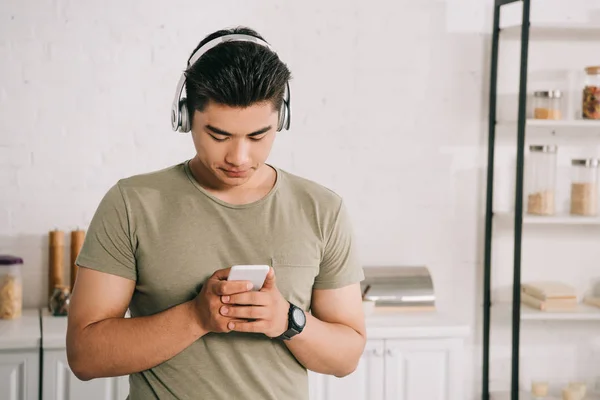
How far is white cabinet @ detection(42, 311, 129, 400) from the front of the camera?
102 inches

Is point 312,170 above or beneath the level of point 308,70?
beneath

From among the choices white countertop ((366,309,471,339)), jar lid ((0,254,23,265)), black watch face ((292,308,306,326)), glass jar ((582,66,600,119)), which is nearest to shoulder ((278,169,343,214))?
black watch face ((292,308,306,326))

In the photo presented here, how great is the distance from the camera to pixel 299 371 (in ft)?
4.88

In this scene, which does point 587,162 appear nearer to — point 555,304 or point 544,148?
point 544,148

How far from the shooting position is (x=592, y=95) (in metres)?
3.08

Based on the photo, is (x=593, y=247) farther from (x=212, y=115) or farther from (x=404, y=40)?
(x=212, y=115)

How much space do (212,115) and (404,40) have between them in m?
2.02

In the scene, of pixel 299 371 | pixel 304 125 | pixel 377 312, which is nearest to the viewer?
pixel 299 371

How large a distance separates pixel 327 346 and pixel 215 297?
26 centimetres

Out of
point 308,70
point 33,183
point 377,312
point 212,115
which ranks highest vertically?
point 308,70

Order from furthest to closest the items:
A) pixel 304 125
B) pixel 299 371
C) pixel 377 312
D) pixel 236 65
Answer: pixel 304 125 < pixel 377 312 < pixel 299 371 < pixel 236 65

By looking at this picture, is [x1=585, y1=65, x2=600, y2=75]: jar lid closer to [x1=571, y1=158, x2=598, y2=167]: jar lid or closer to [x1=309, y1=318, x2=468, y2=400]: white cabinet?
[x1=571, y1=158, x2=598, y2=167]: jar lid

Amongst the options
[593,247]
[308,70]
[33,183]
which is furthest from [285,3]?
[593,247]

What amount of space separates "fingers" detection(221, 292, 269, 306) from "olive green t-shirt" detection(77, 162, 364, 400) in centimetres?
10
